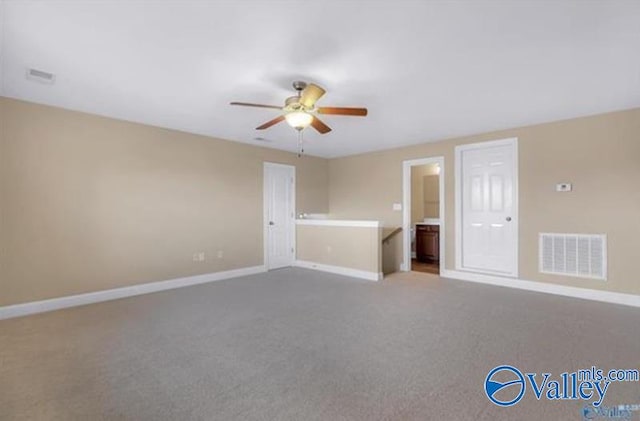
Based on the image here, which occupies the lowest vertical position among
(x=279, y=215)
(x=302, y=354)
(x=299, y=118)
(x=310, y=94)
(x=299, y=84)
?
(x=302, y=354)

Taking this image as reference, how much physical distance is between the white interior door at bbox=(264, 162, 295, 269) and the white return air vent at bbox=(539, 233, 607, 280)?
4.37m

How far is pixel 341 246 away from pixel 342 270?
0.44 meters

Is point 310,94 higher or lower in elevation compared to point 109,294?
higher

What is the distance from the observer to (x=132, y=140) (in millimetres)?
4309

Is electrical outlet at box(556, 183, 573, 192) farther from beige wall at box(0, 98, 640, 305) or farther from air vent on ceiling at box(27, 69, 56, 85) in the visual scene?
air vent on ceiling at box(27, 69, 56, 85)

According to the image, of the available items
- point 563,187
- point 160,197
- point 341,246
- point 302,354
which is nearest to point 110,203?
point 160,197

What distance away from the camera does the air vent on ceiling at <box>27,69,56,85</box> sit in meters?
2.83

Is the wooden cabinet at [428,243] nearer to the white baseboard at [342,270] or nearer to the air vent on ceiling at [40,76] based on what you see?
the white baseboard at [342,270]

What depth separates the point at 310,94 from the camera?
2717 mm

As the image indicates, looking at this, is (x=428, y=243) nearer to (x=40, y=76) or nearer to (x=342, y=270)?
(x=342, y=270)

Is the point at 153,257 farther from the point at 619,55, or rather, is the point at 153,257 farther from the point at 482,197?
the point at 619,55

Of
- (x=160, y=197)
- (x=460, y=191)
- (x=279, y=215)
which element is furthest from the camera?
(x=279, y=215)

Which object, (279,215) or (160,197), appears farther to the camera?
(279,215)

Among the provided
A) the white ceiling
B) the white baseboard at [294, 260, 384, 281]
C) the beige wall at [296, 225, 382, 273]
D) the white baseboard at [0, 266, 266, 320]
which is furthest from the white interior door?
the white ceiling
